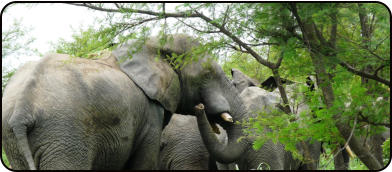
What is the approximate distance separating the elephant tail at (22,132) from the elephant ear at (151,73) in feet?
3.23

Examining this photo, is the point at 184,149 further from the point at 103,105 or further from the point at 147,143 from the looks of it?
the point at 103,105

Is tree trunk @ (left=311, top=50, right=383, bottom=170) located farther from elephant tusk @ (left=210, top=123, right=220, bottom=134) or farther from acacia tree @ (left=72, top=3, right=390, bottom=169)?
elephant tusk @ (left=210, top=123, right=220, bottom=134)

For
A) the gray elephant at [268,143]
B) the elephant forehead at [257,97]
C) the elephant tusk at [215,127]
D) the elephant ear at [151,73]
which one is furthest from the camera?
the elephant forehead at [257,97]

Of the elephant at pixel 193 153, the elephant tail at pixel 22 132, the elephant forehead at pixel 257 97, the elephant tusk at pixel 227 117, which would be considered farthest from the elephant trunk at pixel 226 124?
the elephant tail at pixel 22 132

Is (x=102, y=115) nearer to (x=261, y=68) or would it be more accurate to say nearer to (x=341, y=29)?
(x=341, y=29)

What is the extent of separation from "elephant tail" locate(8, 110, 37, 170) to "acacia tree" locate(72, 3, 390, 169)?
80 centimetres

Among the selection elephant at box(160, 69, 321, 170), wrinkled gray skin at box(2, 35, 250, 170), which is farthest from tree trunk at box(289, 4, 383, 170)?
elephant at box(160, 69, 321, 170)

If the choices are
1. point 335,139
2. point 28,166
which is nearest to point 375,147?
point 335,139

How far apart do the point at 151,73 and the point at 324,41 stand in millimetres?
1439

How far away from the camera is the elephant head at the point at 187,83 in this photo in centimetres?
368

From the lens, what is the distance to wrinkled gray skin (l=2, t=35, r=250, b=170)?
2.76 meters

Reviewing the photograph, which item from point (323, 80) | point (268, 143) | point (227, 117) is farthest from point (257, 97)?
point (323, 80)

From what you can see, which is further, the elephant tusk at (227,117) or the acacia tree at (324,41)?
the elephant tusk at (227,117)

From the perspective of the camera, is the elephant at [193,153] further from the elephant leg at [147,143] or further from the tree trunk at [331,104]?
the tree trunk at [331,104]
